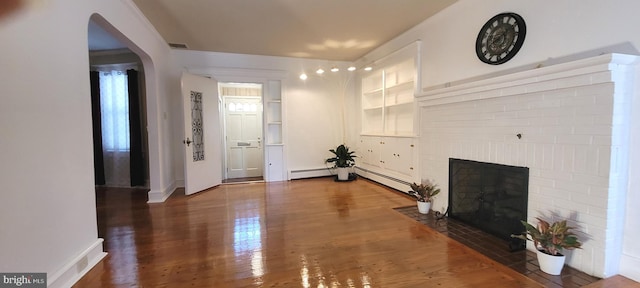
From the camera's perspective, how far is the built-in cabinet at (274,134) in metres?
5.68

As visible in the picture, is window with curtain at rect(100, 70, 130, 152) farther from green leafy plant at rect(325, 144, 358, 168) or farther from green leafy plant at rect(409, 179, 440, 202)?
green leafy plant at rect(409, 179, 440, 202)

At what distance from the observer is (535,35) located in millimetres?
2482

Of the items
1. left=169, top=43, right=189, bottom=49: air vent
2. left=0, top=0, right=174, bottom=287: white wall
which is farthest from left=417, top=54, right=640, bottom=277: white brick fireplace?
left=169, top=43, right=189, bottom=49: air vent

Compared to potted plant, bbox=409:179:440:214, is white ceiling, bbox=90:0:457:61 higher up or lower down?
higher up

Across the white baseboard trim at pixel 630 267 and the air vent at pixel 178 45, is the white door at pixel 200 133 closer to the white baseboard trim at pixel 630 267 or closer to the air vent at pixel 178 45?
the air vent at pixel 178 45

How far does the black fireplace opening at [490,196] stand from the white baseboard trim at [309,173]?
10.5 feet

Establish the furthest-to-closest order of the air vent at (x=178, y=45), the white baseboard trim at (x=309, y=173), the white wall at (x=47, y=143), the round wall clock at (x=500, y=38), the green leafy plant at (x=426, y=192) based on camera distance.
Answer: the white baseboard trim at (x=309, y=173), the air vent at (x=178, y=45), the green leafy plant at (x=426, y=192), the round wall clock at (x=500, y=38), the white wall at (x=47, y=143)

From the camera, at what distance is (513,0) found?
2668 mm

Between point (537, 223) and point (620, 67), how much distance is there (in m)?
1.30

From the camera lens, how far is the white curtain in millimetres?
5148

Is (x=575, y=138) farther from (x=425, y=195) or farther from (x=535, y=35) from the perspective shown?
(x=425, y=195)

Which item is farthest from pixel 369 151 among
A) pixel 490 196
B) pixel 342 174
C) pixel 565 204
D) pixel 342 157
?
pixel 565 204

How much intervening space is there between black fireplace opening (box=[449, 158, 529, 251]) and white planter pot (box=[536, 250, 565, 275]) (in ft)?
1.17

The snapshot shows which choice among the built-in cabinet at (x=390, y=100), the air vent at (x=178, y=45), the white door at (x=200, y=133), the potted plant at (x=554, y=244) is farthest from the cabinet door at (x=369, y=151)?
the air vent at (x=178, y=45)
